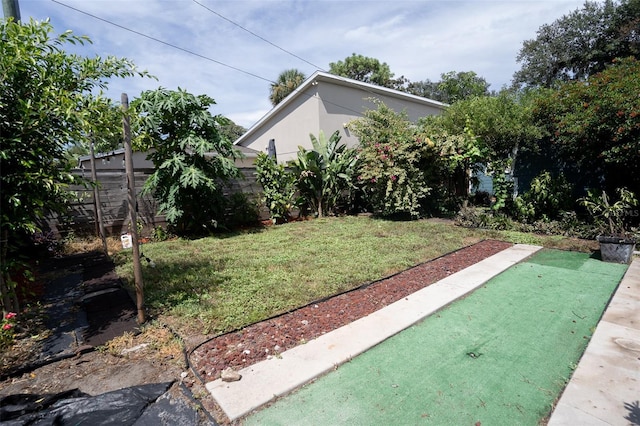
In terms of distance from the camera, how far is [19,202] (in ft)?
8.48

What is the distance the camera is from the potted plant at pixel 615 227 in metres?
5.20

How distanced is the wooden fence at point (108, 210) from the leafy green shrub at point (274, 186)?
2.95m

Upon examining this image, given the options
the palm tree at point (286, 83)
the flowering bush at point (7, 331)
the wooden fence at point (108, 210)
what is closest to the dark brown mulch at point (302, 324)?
the flowering bush at point (7, 331)

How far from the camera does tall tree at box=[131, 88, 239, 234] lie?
6898 millimetres

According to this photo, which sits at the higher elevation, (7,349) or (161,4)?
(161,4)

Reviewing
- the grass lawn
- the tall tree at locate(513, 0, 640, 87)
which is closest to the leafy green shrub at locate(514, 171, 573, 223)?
the grass lawn

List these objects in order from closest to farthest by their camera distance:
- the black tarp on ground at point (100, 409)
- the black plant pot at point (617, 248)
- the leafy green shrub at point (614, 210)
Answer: the black tarp on ground at point (100, 409) < the black plant pot at point (617, 248) < the leafy green shrub at point (614, 210)

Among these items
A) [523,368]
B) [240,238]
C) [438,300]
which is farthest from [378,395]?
[240,238]

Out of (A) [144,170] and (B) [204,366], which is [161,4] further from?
(B) [204,366]

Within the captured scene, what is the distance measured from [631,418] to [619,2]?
88.9 feet

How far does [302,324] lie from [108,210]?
6198 millimetres

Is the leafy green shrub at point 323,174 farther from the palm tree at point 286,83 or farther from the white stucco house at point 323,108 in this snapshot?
the palm tree at point 286,83

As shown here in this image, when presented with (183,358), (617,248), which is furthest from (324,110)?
(183,358)

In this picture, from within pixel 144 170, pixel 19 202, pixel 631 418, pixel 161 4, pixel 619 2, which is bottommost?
pixel 631 418
